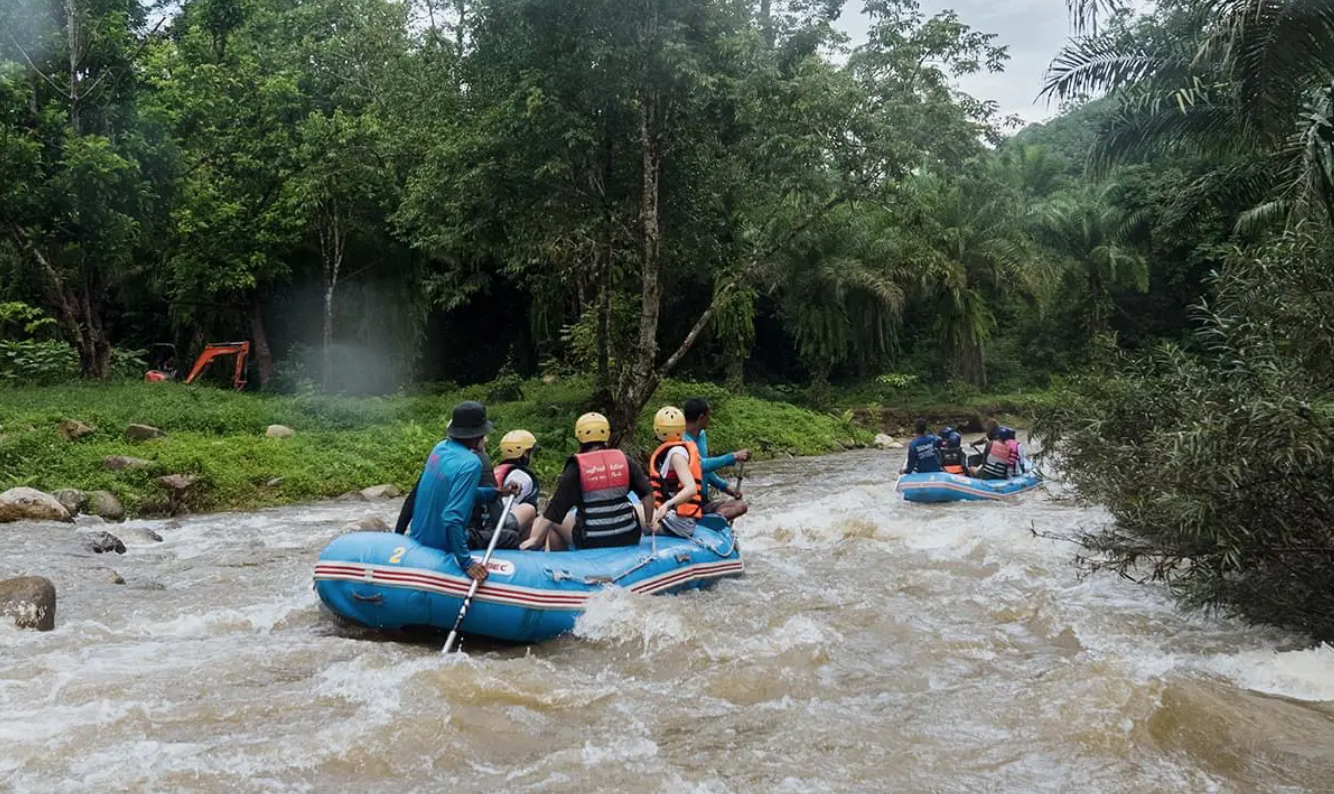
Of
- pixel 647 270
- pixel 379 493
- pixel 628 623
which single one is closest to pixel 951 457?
pixel 647 270

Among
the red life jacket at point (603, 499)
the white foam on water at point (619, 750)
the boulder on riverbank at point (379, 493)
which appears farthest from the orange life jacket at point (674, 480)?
the boulder on riverbank at point (379, 493)

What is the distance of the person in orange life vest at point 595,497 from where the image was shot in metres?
7.79

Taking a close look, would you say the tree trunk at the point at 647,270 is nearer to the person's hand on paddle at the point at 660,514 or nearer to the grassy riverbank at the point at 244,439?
the grassy riverbank at the point at 244,439

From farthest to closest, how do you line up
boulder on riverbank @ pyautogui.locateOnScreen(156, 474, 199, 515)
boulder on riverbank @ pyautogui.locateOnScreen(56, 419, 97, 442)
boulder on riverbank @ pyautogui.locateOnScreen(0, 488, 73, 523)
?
1. boulder on riverbank @ pyautogui.locateOnScreen(56, 419, 97, 442)
2. boulder on riverbank @ pyautogui.locateOnScreen(156, 474, 199, 515)
3. boulder on riverbank @ pyautogui.locateOnScreen(0, 488, 73, 523)

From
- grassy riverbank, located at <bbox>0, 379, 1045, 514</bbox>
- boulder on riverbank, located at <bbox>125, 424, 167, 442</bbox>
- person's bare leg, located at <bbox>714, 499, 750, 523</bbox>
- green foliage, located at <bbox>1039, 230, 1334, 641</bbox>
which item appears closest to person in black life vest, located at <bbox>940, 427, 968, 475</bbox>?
grassy riverbank, located at <bbox>0, 379, 1045, 514</bbox>

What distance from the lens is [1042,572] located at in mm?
9570

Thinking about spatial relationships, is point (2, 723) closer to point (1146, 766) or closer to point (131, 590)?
point (131, 590)

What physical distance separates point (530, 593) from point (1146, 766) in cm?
377

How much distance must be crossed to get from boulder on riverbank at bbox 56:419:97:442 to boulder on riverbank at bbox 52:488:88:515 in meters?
2.37

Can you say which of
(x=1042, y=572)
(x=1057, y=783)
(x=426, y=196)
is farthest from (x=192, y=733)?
(x=426, y=196)

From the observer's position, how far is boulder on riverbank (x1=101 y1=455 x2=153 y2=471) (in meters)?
14.6

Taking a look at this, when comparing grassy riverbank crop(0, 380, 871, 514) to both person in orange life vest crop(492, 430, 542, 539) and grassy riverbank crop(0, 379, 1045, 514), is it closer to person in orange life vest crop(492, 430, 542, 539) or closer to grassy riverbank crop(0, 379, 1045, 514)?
grassy riverbank crop(0, 379, 1045, 514)

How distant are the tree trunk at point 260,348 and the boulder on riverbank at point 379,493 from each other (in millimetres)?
10749

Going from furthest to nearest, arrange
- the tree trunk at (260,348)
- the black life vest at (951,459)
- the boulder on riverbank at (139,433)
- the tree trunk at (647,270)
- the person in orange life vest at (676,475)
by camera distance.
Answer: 1. the tree trunk at (260,348)
2. the tree trunk at (647,270)
3. the boulder on riverbank at (139,433)
4. the black life vest at (951,459)
5. the person in orange life vest at (676,475)
